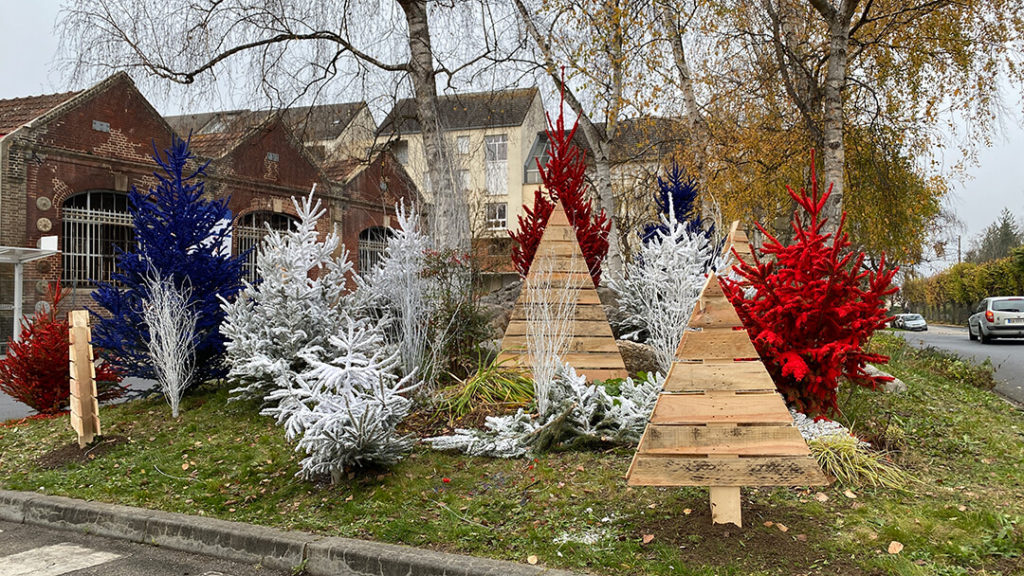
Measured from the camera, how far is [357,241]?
1056 inches

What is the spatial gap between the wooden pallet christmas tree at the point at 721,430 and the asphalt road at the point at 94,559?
2.24m

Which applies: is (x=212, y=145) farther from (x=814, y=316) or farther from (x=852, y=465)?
(x=852, y=465)

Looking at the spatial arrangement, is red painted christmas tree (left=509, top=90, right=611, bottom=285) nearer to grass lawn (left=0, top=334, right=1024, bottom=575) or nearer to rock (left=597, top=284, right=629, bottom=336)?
rock (left=597, top=284, right=629, bottom=336)

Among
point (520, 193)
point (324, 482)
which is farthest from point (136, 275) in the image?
point (520, 193)

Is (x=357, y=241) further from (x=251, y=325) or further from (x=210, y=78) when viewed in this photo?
(x=251, y=325)

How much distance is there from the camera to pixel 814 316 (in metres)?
4.93

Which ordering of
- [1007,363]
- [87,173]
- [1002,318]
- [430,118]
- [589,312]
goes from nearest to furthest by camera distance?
[589,312] → [430,118] → [1007,363] → [87,173] → [1002,318]

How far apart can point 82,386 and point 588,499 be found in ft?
14.7

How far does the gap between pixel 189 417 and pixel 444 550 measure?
4.15m

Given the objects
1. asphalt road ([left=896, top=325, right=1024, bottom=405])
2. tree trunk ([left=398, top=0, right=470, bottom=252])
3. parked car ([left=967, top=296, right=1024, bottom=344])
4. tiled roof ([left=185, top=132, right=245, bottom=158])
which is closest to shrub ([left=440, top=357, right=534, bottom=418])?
tree trunk ([left=398, top=0, right=470, bottom=252])

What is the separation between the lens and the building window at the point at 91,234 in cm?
1800

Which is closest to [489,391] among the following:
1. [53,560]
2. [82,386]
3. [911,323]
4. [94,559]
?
[94,559]

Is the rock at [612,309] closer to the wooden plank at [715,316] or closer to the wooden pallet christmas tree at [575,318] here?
the wooden pallet christmas tree at [575,318]

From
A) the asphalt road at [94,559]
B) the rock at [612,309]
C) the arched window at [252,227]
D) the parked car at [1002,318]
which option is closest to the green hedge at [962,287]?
the parked car at [1002,318]
